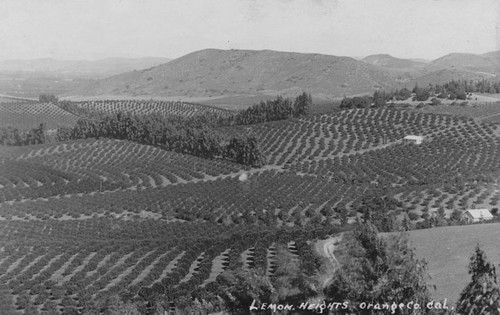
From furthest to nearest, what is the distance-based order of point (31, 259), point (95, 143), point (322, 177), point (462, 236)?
point (95, 143) → point (322, 177) → point (31, 259) → point (462, 236)

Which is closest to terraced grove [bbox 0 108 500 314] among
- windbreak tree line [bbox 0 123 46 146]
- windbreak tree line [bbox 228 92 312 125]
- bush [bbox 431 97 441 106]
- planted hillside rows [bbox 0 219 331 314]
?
planted hillside rows [bbox 0 219 331 314]

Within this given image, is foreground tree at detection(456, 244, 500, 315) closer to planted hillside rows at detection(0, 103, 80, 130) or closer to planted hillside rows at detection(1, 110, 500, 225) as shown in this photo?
planted hillside rows at detection(1, 110, 500, 225)

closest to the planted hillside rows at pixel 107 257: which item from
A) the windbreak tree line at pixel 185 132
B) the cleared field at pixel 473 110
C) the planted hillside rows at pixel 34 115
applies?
the windbreak tree line at pixel 185 132

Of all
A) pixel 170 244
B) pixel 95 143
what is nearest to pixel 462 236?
pixel 170 244

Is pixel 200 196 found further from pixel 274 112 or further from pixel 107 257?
pixel 274 112

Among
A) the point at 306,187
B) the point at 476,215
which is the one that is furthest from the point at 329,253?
the point at 306,187

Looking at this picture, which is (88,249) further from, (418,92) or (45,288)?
(418,92)

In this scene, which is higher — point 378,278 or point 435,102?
point 435,102

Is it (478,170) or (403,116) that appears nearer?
(478,170)
